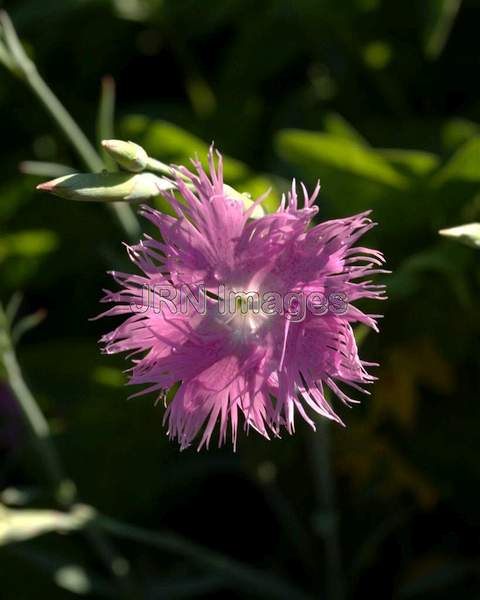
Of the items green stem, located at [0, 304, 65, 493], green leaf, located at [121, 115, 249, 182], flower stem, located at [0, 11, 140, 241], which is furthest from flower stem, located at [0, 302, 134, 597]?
green leaf, located at [121, 115, 249, 182]

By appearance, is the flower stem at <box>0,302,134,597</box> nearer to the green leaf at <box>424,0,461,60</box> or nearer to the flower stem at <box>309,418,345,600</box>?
the flower stem at <box>309,418,345,600</box>

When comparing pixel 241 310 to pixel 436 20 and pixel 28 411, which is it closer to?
pixel 28 411

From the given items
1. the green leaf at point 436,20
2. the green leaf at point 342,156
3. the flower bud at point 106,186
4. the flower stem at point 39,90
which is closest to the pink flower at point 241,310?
the flower bud at point 106,186

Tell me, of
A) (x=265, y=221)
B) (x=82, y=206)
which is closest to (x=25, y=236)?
(x=82, y=206)

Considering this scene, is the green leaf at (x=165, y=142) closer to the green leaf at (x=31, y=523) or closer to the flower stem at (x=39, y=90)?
the flower stem at (x=39, y=90)

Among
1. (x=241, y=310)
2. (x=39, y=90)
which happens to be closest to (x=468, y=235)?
(x=241, y=310)

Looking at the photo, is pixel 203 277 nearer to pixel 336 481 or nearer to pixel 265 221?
pixel 265 221
